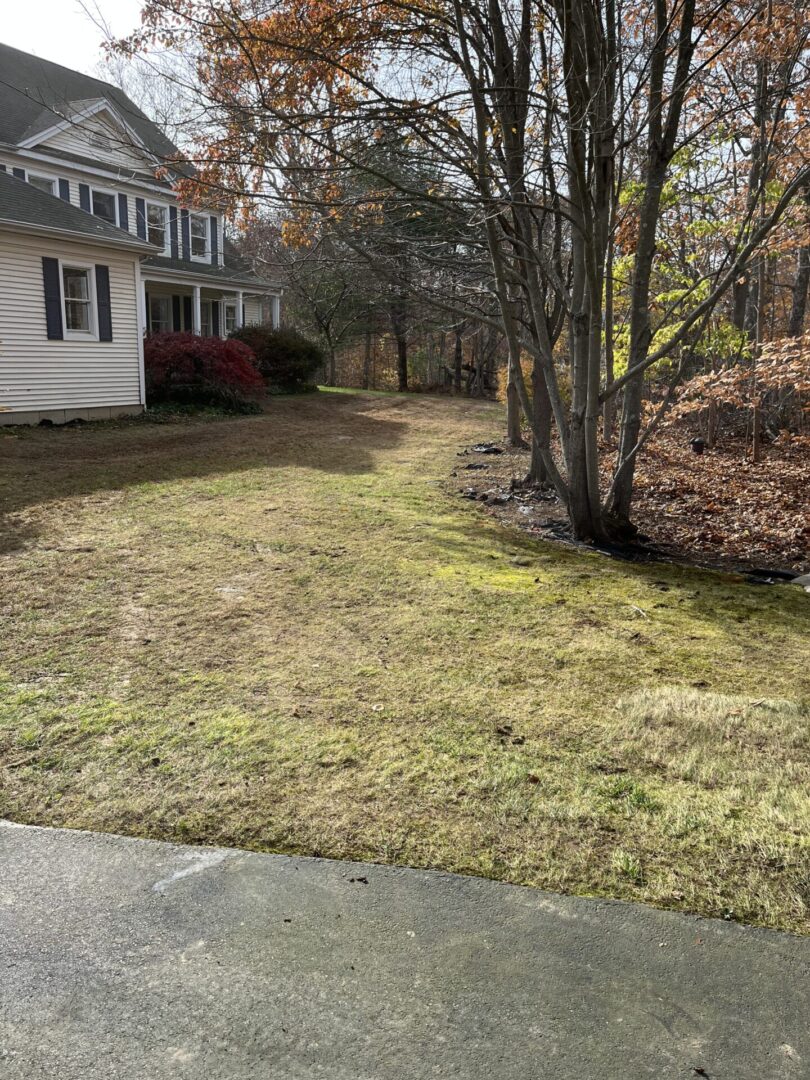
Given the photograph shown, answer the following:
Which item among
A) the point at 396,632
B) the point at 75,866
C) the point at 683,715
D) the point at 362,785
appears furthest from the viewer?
the point at 396,632

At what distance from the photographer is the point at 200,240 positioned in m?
23.4

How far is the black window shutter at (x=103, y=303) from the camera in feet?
47.5

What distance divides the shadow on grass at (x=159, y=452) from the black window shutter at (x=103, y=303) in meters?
1.74

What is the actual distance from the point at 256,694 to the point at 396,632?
3.62 feet

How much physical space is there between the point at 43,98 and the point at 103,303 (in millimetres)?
4894

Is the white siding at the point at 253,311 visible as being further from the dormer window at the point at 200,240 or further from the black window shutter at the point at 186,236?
the black window shutter at the point at 186,236

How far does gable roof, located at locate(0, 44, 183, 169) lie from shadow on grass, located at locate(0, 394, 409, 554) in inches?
228

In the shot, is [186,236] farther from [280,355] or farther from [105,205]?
[280,355]

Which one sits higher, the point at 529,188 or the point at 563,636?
the point at 529,188

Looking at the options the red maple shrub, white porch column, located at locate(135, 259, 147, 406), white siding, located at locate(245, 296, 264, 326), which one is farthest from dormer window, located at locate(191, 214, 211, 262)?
white porch column, located at locate(135, 259, 147, 406)

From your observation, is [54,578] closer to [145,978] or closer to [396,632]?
[396,632]

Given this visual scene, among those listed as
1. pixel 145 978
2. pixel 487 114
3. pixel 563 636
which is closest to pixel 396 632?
pixel 563 636

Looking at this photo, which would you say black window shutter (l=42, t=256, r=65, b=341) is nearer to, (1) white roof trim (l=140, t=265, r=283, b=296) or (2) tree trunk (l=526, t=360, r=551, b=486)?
(1) white roof trim (l=140, t=265, r=283, b=296)

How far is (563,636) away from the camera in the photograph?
453 centimetres
